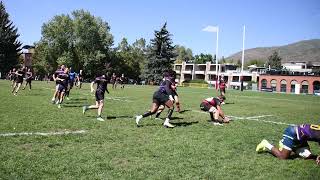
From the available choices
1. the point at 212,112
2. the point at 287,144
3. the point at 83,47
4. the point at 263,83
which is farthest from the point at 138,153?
the point at 263,83

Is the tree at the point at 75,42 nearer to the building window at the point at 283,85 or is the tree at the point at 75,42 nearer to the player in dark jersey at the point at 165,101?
the building window at the point at 283,85

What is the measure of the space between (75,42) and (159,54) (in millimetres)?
20641

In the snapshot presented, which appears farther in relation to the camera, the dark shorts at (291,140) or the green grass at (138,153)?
the dark shorts at (291,140)

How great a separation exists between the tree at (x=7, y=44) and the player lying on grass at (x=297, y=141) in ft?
233

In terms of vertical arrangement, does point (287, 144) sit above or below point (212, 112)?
below

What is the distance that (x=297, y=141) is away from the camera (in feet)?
28.1

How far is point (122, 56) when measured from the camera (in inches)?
4183

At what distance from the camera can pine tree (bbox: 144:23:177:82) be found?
8219 cm

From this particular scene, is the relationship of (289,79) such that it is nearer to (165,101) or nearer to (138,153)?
(165,101)

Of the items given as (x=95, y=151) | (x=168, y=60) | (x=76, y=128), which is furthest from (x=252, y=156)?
(x=168, y=60)

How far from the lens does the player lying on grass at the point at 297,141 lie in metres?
8.24

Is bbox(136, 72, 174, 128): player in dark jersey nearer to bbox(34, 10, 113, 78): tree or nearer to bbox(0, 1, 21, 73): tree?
bbox(0, 1, 21, 73): tree

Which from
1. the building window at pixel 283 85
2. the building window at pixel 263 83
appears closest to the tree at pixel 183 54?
the building window at pixel 263 83

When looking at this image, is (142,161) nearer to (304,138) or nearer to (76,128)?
(304,138)
